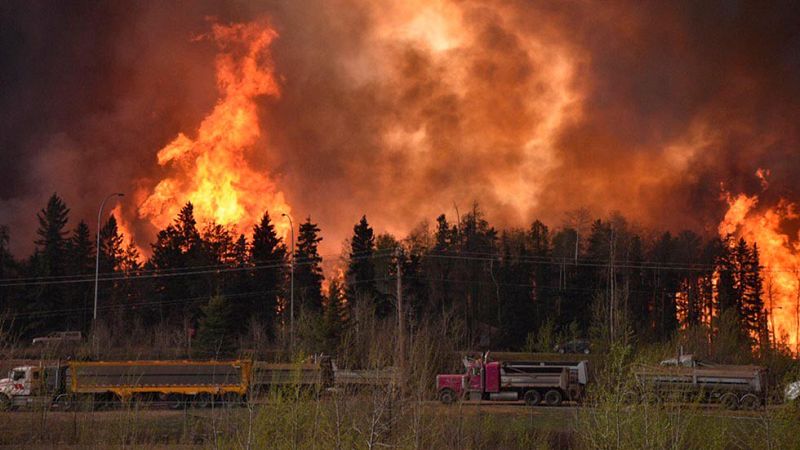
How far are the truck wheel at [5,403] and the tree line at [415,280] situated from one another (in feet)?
92.1

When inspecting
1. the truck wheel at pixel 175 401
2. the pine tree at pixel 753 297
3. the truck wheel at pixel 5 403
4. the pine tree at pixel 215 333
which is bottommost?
the truck wheel at pixel 175 401

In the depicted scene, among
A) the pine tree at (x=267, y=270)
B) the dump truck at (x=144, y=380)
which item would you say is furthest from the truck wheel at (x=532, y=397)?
the pine tree at (x=267, y=270)

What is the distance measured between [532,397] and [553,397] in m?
1.27

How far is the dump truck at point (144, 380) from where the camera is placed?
4706 centimetres

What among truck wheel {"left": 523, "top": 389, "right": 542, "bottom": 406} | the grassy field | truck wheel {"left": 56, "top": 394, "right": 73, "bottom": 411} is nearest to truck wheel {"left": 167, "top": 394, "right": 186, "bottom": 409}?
the grassy field

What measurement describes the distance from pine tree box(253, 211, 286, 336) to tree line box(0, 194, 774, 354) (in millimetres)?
147

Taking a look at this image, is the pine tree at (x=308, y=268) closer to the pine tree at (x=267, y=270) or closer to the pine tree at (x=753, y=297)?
the pine tree at (x=267, y=270)

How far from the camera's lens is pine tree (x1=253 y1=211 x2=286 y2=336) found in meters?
86.1

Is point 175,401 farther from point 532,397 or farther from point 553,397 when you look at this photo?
point 553,397

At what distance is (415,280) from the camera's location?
87.8 metres

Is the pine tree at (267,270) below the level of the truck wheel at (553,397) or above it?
above

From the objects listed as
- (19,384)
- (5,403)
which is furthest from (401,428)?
(19,384)

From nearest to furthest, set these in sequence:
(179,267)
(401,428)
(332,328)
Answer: (401,428) → (332,328) → (179,267)

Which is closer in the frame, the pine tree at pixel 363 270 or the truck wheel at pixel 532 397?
the truck wheel at pixel 532 397
